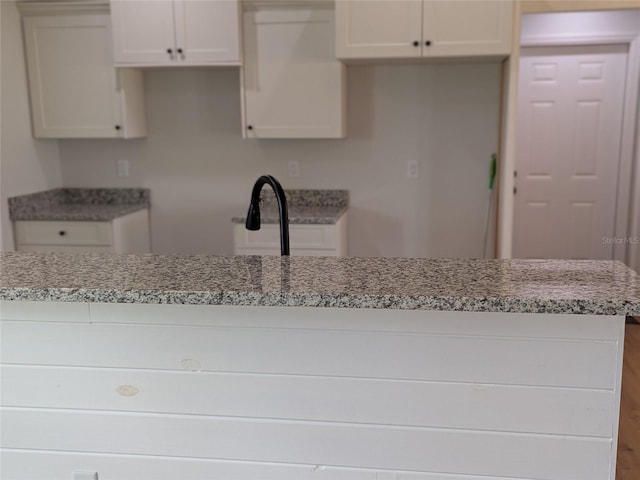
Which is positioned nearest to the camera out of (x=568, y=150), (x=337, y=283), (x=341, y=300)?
(x=341, y=300)

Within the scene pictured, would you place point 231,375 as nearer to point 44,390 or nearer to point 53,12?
point 44,390

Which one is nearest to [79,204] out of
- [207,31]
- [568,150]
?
[207,31]

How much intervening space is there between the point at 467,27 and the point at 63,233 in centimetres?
256

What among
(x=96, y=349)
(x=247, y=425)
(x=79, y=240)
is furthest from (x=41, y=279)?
(x=79, y=240)

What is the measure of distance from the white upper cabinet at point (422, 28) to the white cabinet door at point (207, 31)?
0.60 meters

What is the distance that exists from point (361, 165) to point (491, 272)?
2.62 m

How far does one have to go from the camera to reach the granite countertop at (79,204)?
3682mm

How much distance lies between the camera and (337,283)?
1.32 meters

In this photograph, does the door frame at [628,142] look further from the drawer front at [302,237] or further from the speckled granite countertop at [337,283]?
the speckled granite countertop at [337,283]

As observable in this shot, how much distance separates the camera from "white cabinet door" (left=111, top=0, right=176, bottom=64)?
356 cm

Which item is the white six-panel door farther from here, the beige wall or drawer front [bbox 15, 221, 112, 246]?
drawer front [bbox 15, 221, 112, 246]

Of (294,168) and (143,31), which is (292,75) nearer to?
(294,168)

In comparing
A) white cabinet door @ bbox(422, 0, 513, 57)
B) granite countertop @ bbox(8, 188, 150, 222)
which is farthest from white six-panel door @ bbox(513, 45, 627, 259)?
granite countertop @ bbox(8, 188, 150, 222)

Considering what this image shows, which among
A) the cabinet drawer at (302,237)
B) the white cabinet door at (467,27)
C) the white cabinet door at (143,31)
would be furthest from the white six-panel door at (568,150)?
the white cabinet door at (143,31)
